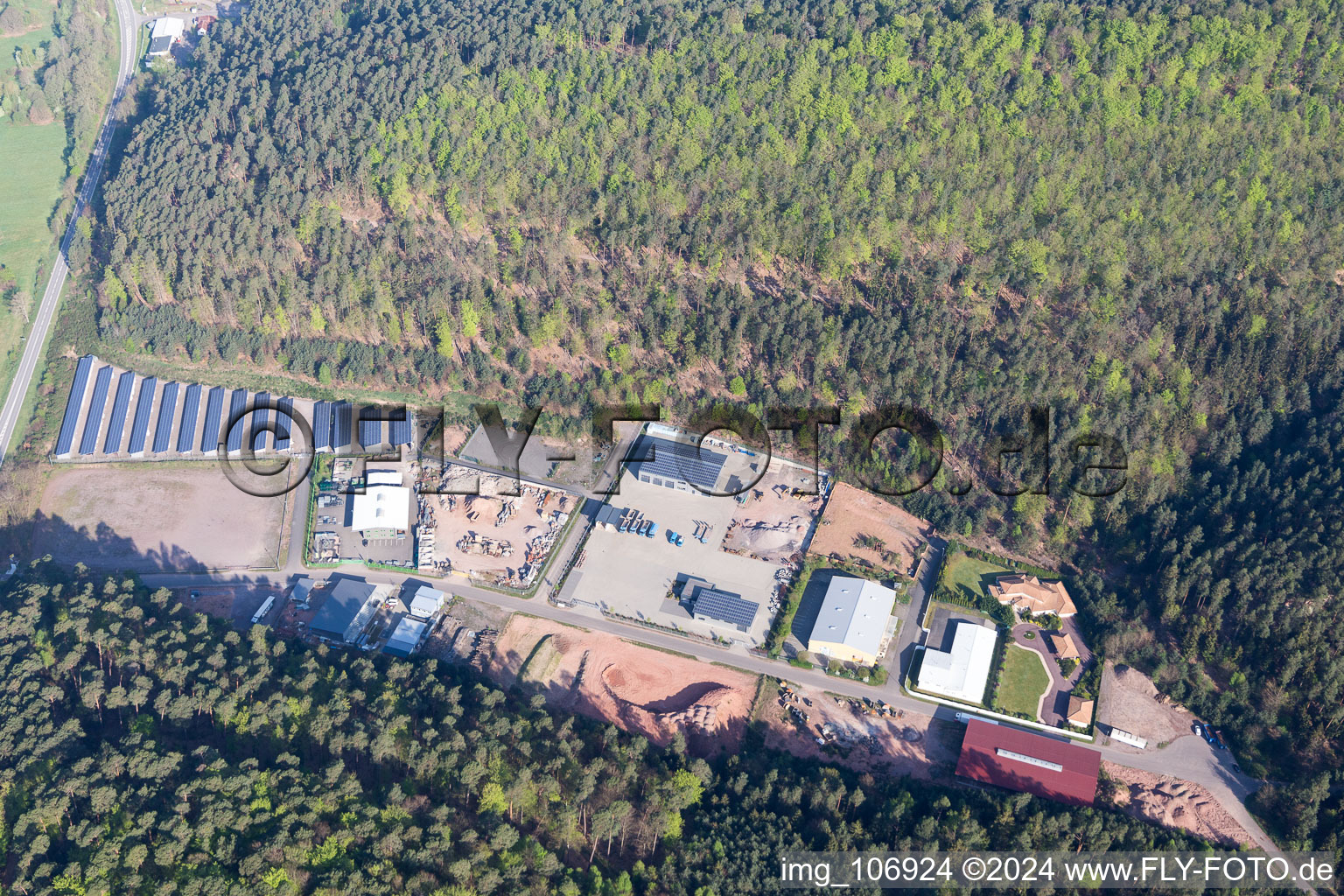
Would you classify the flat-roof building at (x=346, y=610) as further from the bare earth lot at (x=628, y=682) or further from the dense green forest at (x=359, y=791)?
the bare earth lot at (x=628, y=682)

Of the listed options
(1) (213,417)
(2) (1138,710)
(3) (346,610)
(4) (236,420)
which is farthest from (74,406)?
(2) (1138,710)

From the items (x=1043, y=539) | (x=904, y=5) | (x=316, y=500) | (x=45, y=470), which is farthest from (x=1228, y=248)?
(x=45, y=470)

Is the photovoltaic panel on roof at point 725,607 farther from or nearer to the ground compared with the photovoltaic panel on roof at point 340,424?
nearer to the ground

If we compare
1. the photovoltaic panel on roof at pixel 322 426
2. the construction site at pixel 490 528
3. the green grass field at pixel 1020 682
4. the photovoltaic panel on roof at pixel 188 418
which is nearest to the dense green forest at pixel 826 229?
the photovoltaic panel on roof at pixel 322 426

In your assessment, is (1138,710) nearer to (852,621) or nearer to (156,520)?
(852,621)

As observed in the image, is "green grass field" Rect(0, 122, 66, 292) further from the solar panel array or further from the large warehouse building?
the large warehouse building

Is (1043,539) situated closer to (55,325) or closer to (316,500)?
(316,500)
